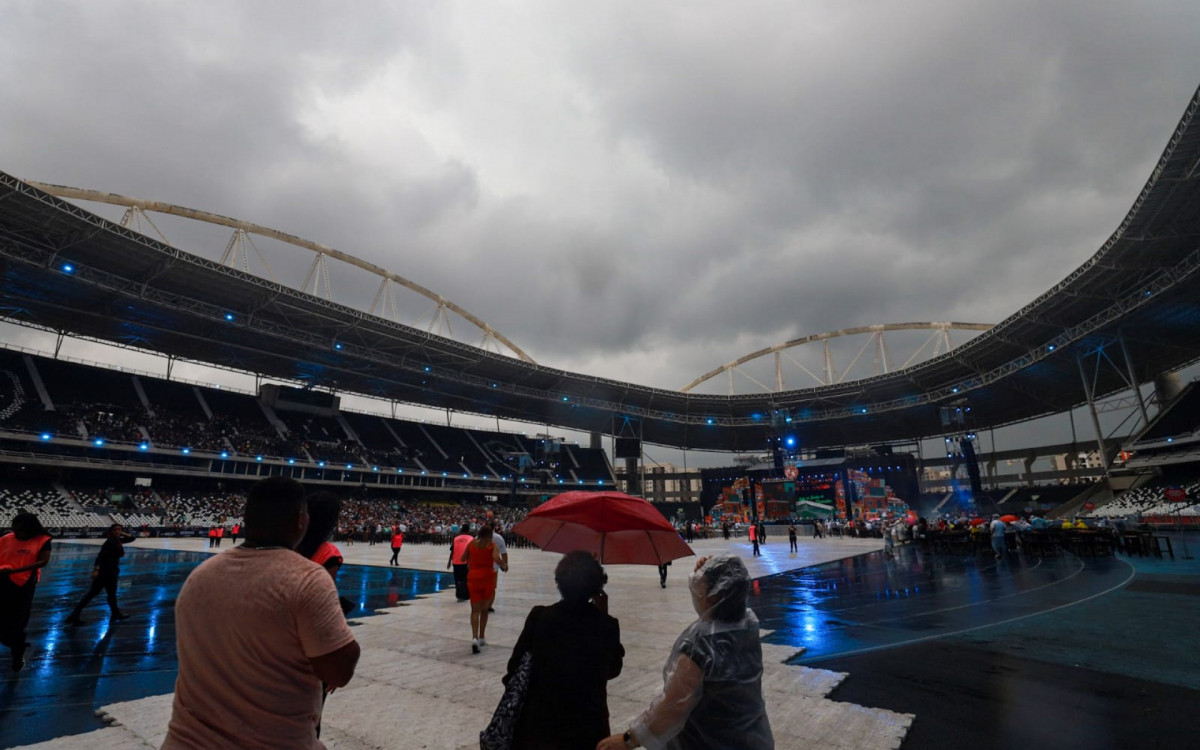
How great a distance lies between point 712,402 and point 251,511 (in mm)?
62157

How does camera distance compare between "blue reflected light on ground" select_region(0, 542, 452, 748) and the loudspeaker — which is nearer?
"blue reflected light on ground" select_region(0, 542, 452, 748)

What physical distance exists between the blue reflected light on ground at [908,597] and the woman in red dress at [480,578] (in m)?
3.80

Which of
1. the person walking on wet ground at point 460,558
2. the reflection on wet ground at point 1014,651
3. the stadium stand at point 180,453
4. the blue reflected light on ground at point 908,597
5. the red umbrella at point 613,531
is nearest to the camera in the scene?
the reflection on wet ground at point 1014,651

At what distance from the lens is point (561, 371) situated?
176 ft

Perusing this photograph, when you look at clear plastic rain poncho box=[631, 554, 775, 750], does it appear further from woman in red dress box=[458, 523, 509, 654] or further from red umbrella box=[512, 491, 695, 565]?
woman in red dress box=[458, 523, 509, 654]

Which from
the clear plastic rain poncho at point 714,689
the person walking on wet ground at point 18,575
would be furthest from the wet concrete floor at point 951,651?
the clear plastic rain poncho at point 714,689

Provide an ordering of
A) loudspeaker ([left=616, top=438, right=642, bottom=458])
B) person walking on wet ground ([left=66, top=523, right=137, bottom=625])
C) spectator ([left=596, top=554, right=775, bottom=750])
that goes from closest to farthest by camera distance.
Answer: spectator ([left=596, top=554, right=775, bottom=750]) < person walking on wet ground ([left=66, top=523, right=137, bottom=625]) < loudspeaker ([left=616, top=438, right=642, bottom=458])

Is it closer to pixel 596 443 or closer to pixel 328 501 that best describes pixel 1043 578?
pixel 328 501

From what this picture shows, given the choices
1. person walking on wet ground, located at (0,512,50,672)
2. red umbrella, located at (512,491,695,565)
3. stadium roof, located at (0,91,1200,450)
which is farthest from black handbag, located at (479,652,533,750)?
stadium roof, located at (0,91,1200,450)

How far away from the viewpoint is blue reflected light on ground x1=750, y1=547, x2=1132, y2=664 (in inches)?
311

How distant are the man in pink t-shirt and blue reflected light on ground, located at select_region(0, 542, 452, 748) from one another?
4.26 m

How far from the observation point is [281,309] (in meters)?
37.7

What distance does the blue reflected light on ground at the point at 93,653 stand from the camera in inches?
193

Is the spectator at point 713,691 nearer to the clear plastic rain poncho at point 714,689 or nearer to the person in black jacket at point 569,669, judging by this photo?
the clear plastic rain poncho at point 714,689
